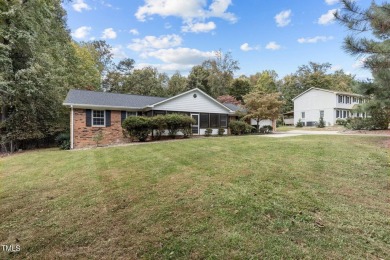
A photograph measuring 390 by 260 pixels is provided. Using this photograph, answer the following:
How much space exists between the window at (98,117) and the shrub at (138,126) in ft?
7.16

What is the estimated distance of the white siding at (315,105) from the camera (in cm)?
3238

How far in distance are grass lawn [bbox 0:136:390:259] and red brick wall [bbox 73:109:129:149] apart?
28.9 feet

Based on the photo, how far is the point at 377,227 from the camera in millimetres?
3240

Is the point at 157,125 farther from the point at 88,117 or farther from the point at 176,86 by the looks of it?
the point at 176,86

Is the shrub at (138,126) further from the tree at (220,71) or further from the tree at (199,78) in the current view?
the tree at (220,71)

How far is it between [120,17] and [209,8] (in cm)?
605

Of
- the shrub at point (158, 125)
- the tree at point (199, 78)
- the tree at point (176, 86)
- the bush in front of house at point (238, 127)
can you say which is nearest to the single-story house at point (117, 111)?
the bush in front of house at point (238, 127)

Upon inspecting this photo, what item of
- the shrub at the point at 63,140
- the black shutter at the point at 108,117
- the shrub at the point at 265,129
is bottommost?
the shrub at the point at 63,140

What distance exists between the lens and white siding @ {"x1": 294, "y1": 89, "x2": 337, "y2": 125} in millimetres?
32378

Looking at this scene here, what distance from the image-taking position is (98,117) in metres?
15.9

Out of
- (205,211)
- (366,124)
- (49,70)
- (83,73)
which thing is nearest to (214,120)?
(366,124)

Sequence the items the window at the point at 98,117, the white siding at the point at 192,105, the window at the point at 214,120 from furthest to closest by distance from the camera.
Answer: the window at the point at 214,120, the white siding at the point at 192,105, the window at the point at 98,117

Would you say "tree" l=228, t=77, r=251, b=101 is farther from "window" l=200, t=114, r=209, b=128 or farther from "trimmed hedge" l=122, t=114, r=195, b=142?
"trimmed hedge" l=122, t=114, r=195, b=142

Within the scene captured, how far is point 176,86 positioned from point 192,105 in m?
19.8
